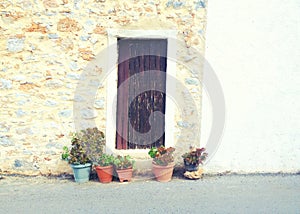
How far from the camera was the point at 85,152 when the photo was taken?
5.17m

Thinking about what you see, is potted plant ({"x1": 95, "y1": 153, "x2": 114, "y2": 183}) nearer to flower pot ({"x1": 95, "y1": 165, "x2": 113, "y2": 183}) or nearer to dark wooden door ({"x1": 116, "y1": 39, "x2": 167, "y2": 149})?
flower pot ({"x1": 95, "y1": 165, "x2": 113, "y2": 183})

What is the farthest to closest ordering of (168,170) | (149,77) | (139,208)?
1. (149,77)
2. (168,170)
3. (139,208)

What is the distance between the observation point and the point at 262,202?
4.52 meters

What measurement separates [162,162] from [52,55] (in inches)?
96.6

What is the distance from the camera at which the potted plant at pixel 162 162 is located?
523cm

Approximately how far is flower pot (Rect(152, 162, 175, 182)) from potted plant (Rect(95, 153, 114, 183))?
683 mm

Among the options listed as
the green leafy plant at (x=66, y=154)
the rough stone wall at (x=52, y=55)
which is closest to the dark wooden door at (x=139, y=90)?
the rough stone wall at (x=52, y=55)

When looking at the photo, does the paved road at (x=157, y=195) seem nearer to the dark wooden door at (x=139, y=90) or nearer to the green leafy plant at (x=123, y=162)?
the green leafy plant at (x=123, y=162)

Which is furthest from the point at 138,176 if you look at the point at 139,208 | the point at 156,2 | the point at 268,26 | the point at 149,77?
the point at 268,26

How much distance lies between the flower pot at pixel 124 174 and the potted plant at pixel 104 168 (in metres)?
0.14

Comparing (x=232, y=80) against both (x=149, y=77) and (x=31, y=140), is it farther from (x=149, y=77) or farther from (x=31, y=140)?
(x=31, y=140)

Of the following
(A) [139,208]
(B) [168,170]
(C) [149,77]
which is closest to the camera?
(A) [139,208]

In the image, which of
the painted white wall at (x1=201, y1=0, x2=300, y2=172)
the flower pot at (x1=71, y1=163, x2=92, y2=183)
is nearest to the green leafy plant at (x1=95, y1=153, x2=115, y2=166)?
the flower pot at (x1=71, y1=163, x2=92, y2=183)

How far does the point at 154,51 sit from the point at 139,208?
2.58 metres
